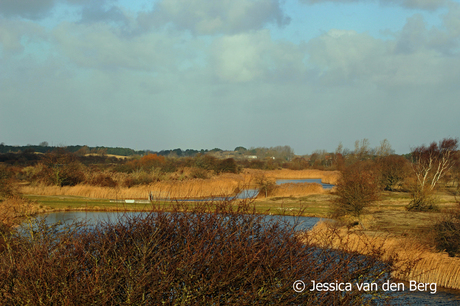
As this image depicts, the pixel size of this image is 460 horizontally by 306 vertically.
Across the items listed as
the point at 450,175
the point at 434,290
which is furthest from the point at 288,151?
the point at 434,290

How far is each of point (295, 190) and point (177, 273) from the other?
113 ft

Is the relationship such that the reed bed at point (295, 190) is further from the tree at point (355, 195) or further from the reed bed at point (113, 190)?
the tree at point (355, 195)

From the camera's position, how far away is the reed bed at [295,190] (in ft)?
128

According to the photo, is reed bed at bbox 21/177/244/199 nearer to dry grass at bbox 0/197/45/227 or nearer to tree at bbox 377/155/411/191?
dry grass at bbox 0/197/45/227

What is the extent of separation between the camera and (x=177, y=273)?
20.4 feet

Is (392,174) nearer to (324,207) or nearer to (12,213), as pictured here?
(324,207)

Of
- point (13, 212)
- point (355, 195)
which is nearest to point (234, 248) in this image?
point (13, 212)

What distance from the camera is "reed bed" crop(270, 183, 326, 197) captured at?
39.0 m

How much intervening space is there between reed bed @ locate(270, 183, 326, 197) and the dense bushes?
3165 cm

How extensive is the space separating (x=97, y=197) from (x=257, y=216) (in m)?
32.3

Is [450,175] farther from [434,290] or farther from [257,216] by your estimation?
[257,216]

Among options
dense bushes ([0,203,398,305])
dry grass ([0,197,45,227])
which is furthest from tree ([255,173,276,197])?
dense bushes ([0,203,398,305])

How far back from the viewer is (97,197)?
37.3 metres

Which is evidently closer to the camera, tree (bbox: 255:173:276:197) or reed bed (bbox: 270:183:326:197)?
tree (bbox: 255:173:276:197)
